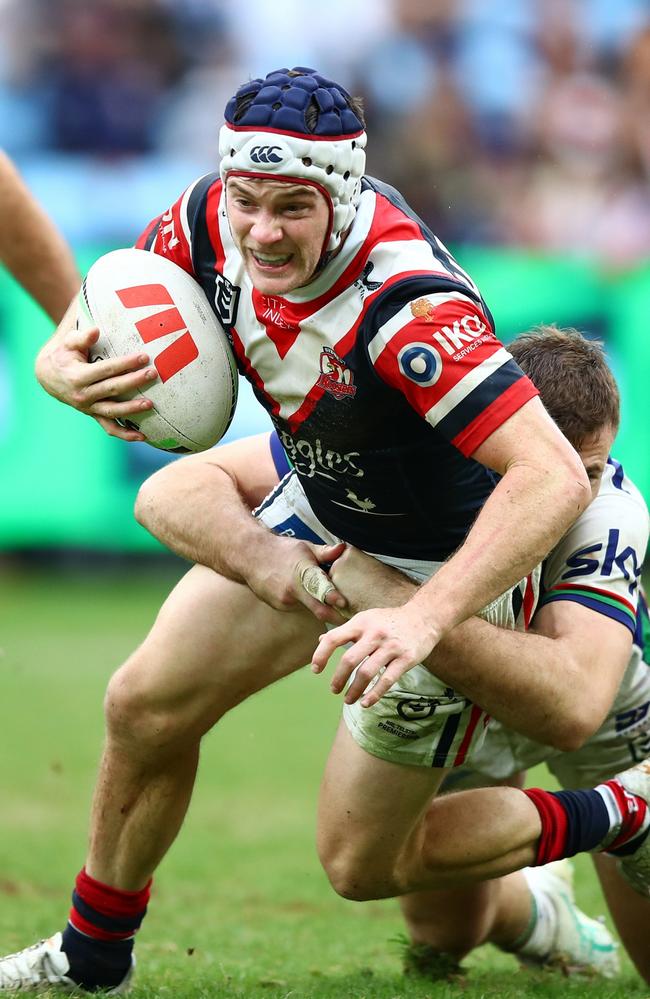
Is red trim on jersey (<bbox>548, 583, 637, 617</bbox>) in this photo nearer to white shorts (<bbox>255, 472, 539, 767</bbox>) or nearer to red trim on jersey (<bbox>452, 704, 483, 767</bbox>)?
white shorts (<bbox>255, 472, 539, 767</bbox>)

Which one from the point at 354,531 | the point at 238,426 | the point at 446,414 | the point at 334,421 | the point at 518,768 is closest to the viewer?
the point at 446,414

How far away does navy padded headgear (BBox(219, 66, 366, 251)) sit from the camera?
12.5 feet

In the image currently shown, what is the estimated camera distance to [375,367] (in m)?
3.92

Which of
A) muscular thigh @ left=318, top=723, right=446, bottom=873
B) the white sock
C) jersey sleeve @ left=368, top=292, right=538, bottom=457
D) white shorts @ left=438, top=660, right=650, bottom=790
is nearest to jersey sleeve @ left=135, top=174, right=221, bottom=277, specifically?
jersey sleeve @ left=368, top=292, right=538, bottom=457

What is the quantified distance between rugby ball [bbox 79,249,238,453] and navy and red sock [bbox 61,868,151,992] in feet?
4.63

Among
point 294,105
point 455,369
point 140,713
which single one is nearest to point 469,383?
Answer: point 455,369

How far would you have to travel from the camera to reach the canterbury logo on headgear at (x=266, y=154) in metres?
3.81

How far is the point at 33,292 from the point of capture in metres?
5.76

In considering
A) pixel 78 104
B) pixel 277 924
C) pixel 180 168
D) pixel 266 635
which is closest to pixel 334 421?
A: pixel 266 635

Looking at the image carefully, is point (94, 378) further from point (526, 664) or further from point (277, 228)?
point (526, 664)

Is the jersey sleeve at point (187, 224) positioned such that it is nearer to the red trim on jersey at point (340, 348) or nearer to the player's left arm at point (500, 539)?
the red trim on jersey at point (340, 348)

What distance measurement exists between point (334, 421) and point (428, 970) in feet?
6.77

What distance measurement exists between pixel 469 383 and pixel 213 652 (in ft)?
4.28

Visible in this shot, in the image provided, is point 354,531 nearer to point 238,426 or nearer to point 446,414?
point 446,414
